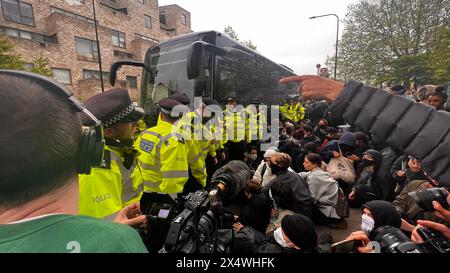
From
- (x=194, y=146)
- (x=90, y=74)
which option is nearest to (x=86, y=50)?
(x=90, y=74)

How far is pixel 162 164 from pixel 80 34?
24310 mm

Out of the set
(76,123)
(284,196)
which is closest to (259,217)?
(284,196)

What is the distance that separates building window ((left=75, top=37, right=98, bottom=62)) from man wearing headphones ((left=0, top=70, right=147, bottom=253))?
84.2 ft

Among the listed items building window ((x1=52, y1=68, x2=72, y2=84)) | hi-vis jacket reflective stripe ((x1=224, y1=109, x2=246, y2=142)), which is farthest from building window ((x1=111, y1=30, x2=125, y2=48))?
hi-vis jacket reflective stripe ((x1=224, y1=109, x2=246, y2=142))

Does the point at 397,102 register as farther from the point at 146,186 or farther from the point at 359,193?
the point at 359,193

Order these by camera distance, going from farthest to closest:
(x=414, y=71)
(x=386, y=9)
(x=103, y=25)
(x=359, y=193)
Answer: (x=103, y=25) < (x=386, y=9) < (x=414, y=71) < (x=359, y=193)

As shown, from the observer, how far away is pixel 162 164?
2.86m

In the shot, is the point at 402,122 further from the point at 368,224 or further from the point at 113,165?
the point at 113,165

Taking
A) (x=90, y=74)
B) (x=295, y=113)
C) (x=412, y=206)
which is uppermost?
(x=90, y=74)

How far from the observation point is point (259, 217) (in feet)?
12.0

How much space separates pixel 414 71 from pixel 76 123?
79.8 ft

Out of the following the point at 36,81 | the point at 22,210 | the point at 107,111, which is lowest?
the point at 22,210

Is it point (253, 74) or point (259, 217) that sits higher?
point (253, 74)

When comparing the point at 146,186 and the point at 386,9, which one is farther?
the point at 386,9
